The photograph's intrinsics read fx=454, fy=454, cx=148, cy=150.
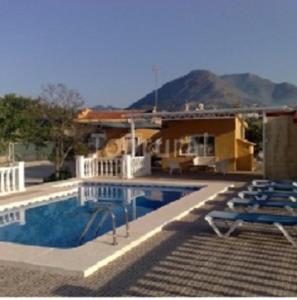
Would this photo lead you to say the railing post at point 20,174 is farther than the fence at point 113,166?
No

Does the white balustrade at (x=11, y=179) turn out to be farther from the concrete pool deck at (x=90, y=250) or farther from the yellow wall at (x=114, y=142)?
the yellow wall at (x=114, y=142)

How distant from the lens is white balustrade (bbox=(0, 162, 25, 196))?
1523cm

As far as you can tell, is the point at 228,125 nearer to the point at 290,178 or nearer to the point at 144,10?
the point at 290,178

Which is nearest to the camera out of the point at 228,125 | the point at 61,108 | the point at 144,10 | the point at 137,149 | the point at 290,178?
the point at 290,178

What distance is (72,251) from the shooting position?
24.8ft

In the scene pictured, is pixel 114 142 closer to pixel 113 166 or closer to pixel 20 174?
pixel 113 166

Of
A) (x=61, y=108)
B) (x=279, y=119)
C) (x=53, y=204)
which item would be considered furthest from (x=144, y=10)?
(x=53, y=204)

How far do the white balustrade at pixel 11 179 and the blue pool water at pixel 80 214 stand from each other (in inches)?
56.2

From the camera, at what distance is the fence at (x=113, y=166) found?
20.9 m

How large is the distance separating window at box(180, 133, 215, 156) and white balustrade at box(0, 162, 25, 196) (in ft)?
37.2

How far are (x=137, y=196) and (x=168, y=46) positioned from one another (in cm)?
2113

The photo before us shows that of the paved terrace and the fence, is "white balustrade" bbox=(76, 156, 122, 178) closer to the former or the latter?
the fence

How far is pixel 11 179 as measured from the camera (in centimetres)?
1595

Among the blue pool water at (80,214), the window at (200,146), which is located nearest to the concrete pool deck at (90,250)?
the blue pool water at (80,214)
